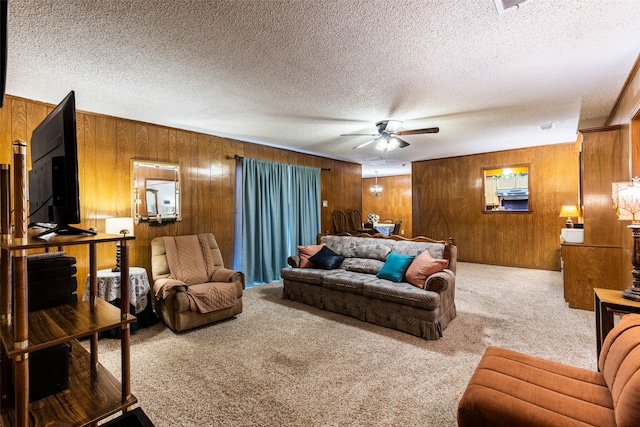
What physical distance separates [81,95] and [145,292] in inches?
84.1

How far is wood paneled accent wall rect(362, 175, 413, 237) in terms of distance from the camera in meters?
10.8

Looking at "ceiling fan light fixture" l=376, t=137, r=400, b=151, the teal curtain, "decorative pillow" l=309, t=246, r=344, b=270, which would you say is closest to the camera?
"ceiling fan light fixture" l=376, t=137, r=400, b=151

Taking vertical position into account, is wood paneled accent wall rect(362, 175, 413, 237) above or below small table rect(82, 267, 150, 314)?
above

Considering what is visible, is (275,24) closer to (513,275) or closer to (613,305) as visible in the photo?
(613,305)

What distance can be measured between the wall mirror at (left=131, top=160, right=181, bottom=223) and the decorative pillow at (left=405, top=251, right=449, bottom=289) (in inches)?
129

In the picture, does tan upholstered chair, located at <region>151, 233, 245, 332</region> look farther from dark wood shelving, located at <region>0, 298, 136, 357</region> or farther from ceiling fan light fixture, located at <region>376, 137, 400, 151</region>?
ceiling fan light fixture, located at <region>376, 137, 400, 151</region>

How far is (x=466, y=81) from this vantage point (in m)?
2.85

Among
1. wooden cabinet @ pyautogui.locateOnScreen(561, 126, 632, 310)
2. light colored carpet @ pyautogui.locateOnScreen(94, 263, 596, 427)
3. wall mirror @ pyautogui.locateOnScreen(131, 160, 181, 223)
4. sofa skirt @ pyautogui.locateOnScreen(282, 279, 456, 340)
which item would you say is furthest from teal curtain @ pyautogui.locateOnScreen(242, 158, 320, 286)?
wooden cabinet @ pyautogui.locateOnScreen(561, 126, 632, 310)

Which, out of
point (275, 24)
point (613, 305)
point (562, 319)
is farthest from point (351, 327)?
point (275, 24)

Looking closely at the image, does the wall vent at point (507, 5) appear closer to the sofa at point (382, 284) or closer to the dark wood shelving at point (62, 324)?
the sofa at point (382, 284)

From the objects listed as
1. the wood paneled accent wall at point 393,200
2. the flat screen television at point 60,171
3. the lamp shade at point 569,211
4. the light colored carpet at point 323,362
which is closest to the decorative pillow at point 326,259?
the light colored carpet at point 323,362

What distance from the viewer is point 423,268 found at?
129 inches

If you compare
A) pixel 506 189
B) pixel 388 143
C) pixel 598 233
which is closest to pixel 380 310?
pixel 388 143

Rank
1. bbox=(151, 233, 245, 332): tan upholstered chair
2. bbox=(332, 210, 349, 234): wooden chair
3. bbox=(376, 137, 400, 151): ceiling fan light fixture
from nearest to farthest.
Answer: bbox=(151, 233, 245, 332): tan upholstered chair < bbox=(376, 137, 400, 151): ceiling fan light fixture < bbox=(332, 210, 349, 234): wooden chair
